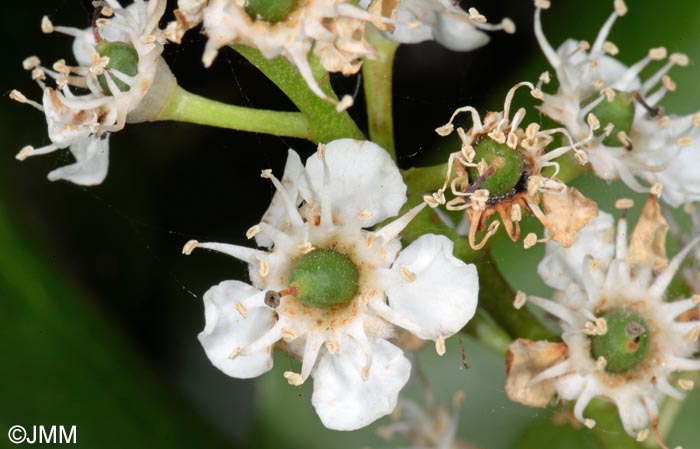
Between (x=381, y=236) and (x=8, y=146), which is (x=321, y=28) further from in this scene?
(x=8, y=146)

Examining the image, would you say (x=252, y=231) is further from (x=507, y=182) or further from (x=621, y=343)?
(x=621, y=343)

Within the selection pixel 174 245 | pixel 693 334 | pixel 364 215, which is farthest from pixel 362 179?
pixel 174 245

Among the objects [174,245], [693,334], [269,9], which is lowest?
[174,245]

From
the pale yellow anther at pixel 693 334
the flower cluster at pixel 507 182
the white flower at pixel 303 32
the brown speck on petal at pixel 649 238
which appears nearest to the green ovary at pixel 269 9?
the white flower at pixel 303 32

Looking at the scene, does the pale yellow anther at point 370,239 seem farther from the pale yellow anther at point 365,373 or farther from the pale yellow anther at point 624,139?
the pale yellow anther at point 624,139

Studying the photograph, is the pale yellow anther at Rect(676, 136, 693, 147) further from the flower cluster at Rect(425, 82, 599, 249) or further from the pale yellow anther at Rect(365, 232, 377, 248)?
the pale yellow anther at Rect(365, 232, 377, 248)

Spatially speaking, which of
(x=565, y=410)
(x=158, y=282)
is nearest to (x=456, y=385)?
(x=565, y=410)
